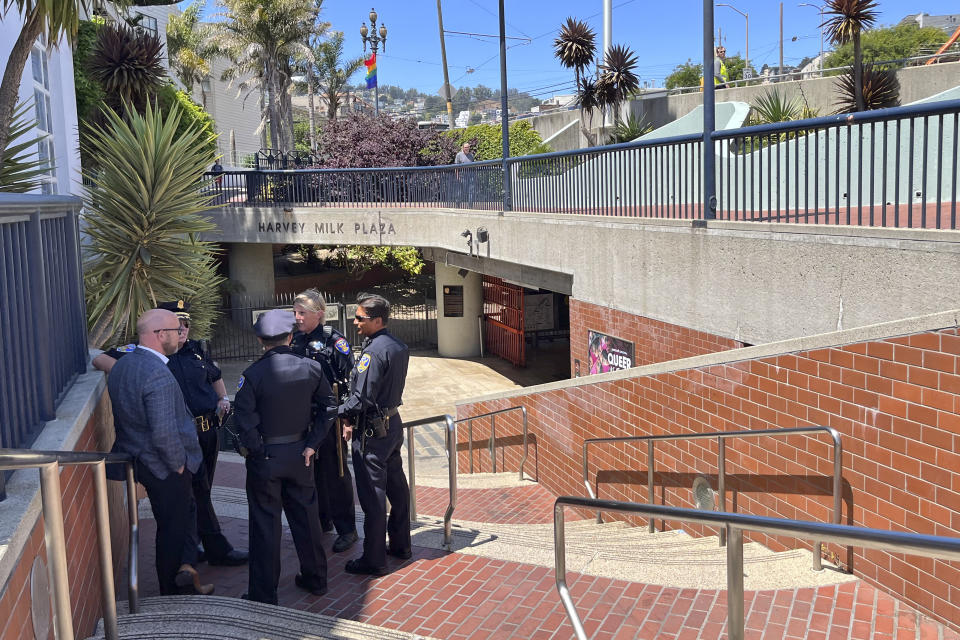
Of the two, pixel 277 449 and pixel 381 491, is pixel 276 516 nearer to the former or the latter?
pixel 277 449

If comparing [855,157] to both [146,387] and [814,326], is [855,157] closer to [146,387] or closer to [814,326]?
[814,326]

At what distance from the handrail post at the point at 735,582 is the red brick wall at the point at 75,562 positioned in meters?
2.19

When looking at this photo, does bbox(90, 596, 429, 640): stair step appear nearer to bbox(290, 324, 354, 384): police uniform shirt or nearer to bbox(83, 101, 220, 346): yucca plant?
bbox(290, 324, 354, 384): police uniform shirt

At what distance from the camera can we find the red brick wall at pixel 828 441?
437 centimetres

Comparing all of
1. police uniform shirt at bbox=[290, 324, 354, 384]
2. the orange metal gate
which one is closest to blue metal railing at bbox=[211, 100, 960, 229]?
police uniform shirt at bbox=[290, 324, 354, 384]

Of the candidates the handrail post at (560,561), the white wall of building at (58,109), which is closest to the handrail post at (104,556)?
the handrail post at (560,561)

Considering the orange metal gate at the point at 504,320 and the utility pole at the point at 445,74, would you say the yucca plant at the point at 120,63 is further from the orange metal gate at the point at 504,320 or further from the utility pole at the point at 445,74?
the utility pole at the point at 445,74

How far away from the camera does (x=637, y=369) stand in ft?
24.8

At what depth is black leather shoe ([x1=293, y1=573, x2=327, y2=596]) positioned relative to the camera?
461cm

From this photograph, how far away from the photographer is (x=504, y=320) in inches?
848

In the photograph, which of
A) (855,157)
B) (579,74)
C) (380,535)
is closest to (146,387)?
(380,535)

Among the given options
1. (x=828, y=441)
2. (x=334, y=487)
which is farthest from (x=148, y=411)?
(x=828, y=441)

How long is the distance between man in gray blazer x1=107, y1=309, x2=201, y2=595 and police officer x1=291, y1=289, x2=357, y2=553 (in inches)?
44.8

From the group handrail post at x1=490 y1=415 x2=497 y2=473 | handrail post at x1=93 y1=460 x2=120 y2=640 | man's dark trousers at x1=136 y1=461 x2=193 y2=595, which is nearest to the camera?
handrail post at x1=93 y1=460 x2=120 y2=640
